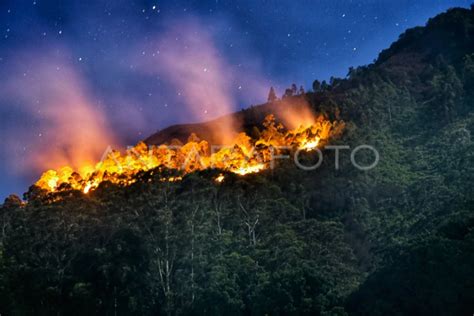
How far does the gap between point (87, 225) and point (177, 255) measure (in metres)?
5.64

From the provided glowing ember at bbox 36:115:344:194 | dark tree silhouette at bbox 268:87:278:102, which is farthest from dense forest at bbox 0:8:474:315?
dark tree silhouette at bbox 268:87:278:102

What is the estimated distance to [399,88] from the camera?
238 feet

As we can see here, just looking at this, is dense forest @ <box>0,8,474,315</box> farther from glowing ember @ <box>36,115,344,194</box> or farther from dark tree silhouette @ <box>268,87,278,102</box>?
dark tree silhouette @ <box>268,87,278,102</box>

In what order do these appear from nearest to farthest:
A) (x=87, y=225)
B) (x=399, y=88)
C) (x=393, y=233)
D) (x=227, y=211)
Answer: (x=87, y=225) → (x=393, y=233) → (x=227, y=211) → (x=399, y=88)

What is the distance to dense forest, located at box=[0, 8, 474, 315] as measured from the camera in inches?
857

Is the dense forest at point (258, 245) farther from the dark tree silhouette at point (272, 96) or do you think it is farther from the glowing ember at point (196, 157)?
the dark tree silhouette at point (272, 96)

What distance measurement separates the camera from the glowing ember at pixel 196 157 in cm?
6056

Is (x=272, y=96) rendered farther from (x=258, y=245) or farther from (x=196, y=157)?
(x=258, y=245)

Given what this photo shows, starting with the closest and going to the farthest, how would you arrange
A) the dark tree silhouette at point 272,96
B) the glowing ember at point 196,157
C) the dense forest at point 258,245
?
the dense forest at point 258,245
the glowing ember at point 196,157
the dark tree silhouette at point 272,96

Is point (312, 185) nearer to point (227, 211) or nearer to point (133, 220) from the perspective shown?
point (227, 211)

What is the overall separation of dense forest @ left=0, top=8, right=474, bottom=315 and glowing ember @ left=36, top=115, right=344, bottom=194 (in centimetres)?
1203

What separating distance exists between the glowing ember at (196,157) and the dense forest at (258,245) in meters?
12.0

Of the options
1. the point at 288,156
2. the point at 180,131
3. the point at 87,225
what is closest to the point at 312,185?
the point at 288,156

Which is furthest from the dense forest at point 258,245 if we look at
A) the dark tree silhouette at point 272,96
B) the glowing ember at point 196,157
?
the dark tree silhouette at point 272,96
